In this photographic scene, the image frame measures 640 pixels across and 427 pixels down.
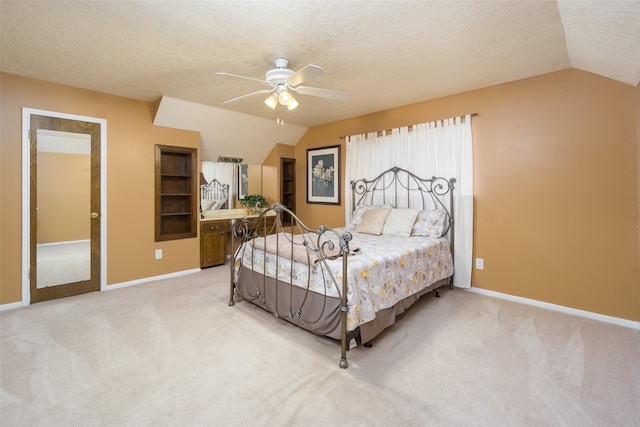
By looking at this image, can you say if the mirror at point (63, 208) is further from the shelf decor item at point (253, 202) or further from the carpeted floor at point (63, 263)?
the shelf decor item at point (253, 202)

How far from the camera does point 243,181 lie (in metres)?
5.84

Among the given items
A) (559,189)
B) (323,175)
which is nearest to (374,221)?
(323,175)

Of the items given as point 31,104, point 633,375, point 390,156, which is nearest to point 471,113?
point 390,156

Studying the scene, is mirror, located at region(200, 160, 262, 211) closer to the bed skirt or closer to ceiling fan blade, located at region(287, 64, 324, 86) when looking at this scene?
the bed skirt

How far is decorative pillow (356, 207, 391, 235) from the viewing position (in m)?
3.83

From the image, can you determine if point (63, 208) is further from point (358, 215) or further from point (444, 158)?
point (444, 158)

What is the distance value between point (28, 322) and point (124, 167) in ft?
6.59

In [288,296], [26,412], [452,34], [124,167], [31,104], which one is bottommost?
[26,412]

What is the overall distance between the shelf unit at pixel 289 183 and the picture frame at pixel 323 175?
48cm

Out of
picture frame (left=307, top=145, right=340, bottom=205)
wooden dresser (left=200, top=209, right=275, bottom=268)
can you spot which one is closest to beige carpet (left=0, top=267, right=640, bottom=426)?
wooden dresser (left=200, top=209, right=275, bottom=268)

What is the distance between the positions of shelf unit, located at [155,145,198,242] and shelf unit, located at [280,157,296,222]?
185 centimetres

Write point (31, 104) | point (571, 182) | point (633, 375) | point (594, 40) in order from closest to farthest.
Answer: point (633, 375) < point (594, 40) < point (571, 182) < point (31, 104)

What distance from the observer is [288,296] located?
268 centimetres

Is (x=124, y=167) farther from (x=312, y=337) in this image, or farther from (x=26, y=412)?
(x=312, y=337)
